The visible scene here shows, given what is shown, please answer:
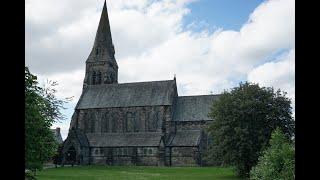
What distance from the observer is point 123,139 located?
6644cm

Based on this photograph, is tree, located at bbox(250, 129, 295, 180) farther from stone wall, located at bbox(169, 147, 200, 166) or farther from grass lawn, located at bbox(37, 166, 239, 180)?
stone wall, located at bbox(169, 147, 200, 166)

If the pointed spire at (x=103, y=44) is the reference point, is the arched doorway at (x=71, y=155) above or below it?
below

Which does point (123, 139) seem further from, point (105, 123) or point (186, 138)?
point (186, 138)

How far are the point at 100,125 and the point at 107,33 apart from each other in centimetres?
2027

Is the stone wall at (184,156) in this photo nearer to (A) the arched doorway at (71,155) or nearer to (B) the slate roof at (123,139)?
(B) the slate roof at (123,139)

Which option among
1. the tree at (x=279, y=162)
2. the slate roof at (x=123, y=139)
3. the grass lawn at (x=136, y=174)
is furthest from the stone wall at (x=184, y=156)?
the tree at (x=279, y=162)

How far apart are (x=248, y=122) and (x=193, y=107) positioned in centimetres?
2999

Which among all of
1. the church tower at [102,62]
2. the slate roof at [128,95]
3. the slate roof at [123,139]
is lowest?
the slate roof at [123,139]

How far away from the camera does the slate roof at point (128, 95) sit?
223 feet

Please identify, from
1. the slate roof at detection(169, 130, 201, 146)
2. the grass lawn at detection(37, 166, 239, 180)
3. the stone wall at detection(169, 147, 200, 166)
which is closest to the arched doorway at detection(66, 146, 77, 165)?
the slate roof at detection(169, 130, 201, 146)

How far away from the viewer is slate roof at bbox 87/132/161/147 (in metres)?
64.2

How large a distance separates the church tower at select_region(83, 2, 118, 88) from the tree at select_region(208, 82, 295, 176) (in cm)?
4130
